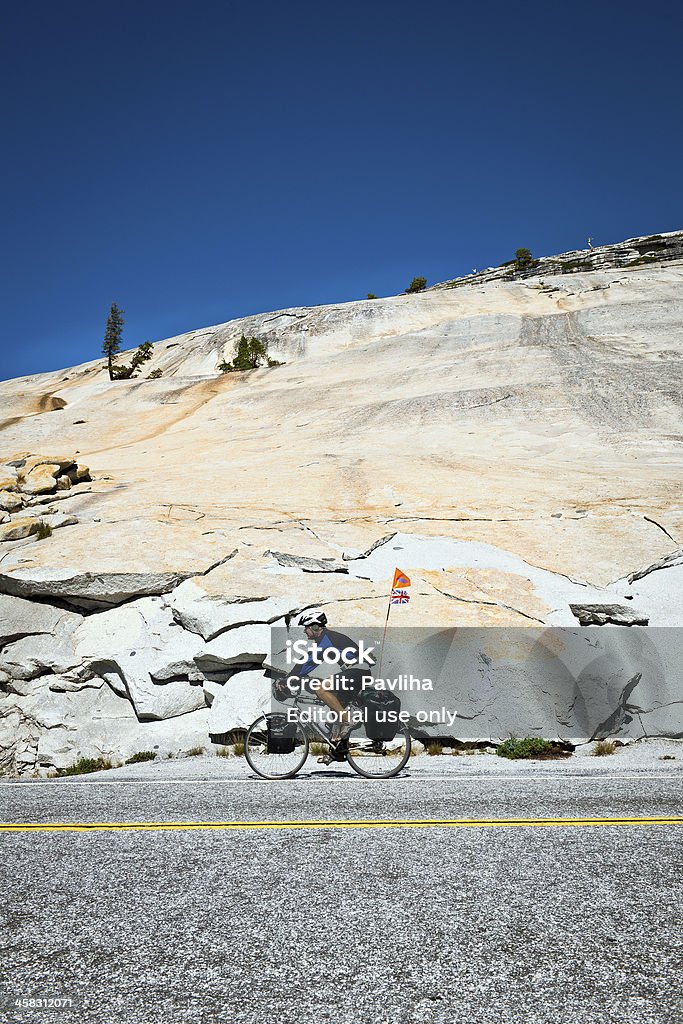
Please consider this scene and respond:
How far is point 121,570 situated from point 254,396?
100 feet

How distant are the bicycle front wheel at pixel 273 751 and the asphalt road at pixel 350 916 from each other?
4.07ft

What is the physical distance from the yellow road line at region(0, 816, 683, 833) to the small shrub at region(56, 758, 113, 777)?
4.13 meters

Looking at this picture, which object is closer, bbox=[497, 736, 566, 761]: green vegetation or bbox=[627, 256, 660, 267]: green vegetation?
bbox=[497, 736, 566, 761]: green vegetation

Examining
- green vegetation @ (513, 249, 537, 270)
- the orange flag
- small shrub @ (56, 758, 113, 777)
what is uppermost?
green vegetation @ (513, 249, 537, 270)

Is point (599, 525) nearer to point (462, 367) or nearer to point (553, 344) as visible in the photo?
point (462, 367)

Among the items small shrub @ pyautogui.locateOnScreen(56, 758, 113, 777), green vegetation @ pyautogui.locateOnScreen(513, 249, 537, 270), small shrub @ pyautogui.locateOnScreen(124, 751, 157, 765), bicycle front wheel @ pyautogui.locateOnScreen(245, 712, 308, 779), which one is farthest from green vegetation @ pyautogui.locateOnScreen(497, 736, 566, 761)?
green vegetation @ pyautogui.locateOnScreen(513, 249, 537, 270)

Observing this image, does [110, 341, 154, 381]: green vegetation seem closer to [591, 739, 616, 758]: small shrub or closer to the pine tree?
the pine tree

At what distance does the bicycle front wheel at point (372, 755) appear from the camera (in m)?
9.23

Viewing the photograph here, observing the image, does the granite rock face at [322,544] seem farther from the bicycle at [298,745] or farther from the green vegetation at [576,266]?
the green vegetation at [576,266]

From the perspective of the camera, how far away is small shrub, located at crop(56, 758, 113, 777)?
438 inches

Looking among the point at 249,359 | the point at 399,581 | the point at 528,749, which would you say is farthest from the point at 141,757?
the point at 249,359

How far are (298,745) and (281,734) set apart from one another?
29 cm

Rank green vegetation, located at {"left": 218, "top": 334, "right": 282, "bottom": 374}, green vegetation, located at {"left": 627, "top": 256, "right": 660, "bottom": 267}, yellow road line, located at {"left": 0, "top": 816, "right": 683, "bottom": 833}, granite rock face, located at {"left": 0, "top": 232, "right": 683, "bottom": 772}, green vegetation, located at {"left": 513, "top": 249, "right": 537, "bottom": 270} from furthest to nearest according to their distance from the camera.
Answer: green vegetation, located at {"left": 513, "top": 249, "right": 537, "bottom": 270}
green vegetation, located at {"left": 627, "top": 256, "right": 660, "bottom": 267}
green vegetation, located at {"left": 218, "top": 334, "right": 282, "bottom": 374}
granite rock face, located at {"left": 0, "top": 232, "right": 683, "bottom": 772}
yellow road line, located at {"left": 0, "top": 816, "right": 683, "bottom": 833}

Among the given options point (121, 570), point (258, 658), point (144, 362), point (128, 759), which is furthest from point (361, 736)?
point (144, 362)
